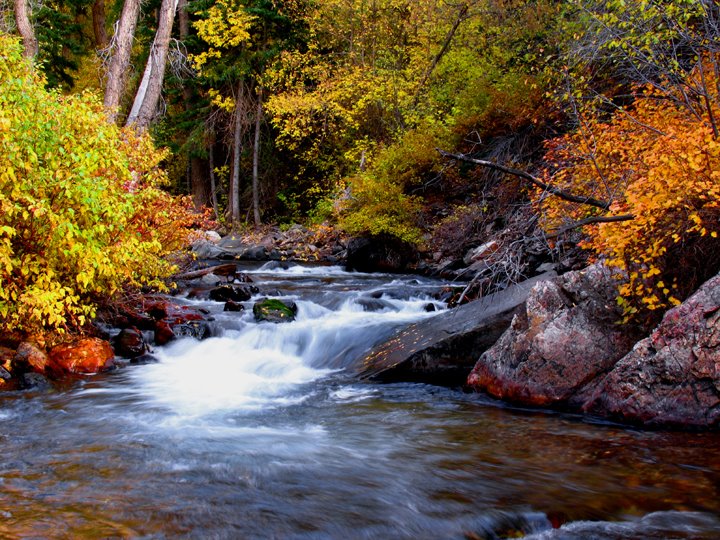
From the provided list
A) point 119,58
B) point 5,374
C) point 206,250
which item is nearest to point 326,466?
point 5,374

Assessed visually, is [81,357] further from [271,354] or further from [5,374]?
[271,354]

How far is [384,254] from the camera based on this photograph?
55.8ft

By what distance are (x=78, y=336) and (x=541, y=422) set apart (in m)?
5.98

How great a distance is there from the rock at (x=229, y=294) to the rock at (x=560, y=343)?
6266mm

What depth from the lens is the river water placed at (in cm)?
387

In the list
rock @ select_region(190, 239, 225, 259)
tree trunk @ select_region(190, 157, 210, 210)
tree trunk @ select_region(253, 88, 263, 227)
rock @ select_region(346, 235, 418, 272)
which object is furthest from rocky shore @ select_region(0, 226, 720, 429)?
tree trunk @ select_region(190, 157, 210, 210)

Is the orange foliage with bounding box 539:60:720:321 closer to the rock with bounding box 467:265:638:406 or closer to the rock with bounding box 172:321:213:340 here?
the rock with bounding box 467:265:638:406

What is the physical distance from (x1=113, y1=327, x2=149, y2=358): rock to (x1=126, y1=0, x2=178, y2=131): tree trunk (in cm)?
589

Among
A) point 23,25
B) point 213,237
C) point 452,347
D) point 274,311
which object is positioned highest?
point 23,25

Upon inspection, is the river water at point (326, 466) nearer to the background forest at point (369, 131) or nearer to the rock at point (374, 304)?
the background forest at point (369, 131)

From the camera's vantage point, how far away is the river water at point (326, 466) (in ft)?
12.7

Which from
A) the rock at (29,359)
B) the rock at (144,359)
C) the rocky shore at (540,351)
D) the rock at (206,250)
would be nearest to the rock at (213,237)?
the rock at (206,250)

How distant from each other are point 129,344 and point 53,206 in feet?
7.95

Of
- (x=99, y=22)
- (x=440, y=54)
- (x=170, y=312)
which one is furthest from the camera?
(x=99, y=22)
